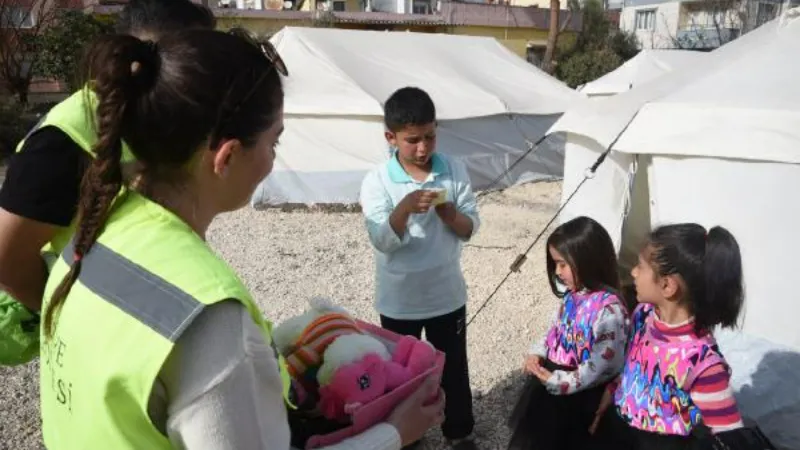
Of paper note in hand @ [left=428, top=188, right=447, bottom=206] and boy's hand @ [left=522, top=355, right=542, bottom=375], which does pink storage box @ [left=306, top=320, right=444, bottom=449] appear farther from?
boy's hand @ [left=522, top=355, right=542, bottom=375]

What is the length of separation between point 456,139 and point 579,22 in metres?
24.8

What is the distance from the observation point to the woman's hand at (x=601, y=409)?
2.52 metres

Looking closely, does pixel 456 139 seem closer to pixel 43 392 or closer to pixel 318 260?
pixel 318 260

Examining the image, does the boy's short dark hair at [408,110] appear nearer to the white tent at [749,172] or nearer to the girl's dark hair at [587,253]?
the girl's dark hair at [587,253]

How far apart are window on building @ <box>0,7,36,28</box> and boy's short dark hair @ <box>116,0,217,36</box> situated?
61.4 ft

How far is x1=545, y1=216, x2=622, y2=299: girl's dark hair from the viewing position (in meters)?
2.54

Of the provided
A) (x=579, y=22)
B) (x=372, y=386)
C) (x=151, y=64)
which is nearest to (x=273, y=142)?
(x=151, y=64)

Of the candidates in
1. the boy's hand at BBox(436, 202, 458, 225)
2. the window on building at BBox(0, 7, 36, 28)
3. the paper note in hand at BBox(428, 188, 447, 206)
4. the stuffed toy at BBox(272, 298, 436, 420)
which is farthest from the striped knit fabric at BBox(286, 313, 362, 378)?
the window on building at BBox(0, 7, 36, 28)

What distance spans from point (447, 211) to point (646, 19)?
4187 centimetres

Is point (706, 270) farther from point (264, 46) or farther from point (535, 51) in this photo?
point (535, 51)

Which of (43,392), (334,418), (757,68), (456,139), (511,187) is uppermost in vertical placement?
(757,68)

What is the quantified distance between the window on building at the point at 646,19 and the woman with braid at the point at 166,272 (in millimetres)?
42380

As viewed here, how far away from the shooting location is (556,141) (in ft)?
35.1

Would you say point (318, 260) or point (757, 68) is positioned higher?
point (757, 68)
